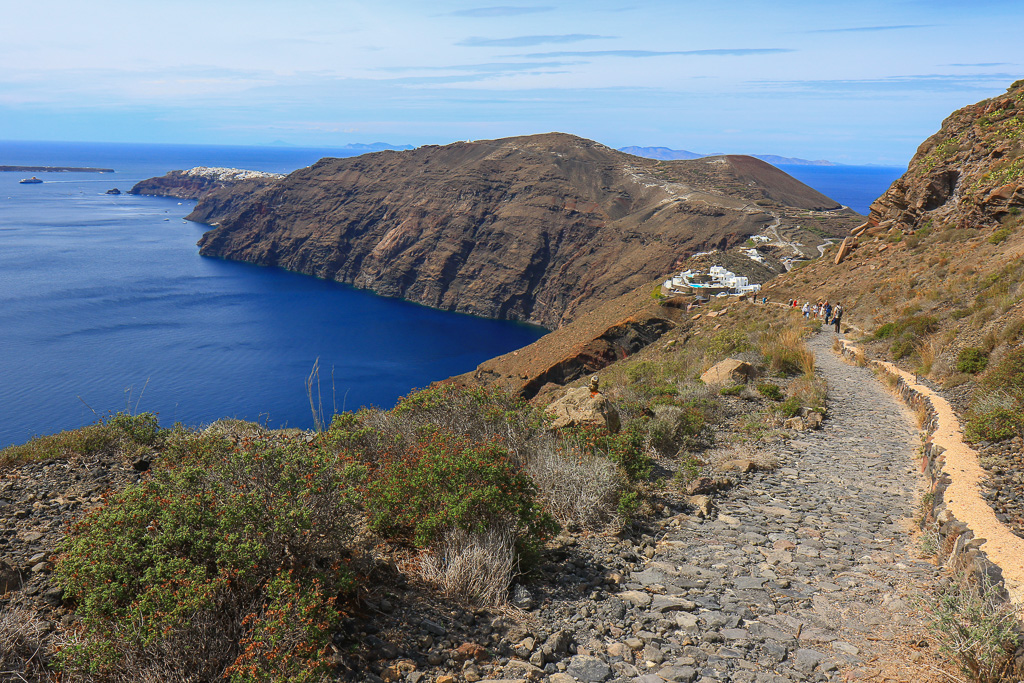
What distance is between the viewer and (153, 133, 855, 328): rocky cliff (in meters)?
79.1

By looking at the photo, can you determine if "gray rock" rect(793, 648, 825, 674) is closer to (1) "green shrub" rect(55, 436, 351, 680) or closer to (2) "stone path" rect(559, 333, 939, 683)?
(2) "stone path" rect(559, 333, 939, 683)

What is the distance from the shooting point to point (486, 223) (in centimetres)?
9769

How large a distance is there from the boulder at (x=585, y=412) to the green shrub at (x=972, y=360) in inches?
259

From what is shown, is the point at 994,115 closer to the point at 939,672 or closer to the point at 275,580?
the point at 939,672

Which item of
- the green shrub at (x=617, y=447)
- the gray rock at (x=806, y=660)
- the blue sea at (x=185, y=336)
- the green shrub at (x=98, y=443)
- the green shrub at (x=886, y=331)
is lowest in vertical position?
the blue sea at (x=185, y=336)

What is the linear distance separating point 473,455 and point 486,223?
95.2 metres

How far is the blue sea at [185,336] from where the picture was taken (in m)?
39.3

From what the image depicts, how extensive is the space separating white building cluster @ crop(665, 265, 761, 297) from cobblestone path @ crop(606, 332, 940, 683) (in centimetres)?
3461

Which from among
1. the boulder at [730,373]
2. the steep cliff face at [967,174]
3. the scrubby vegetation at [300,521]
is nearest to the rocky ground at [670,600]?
the scrubby vegetation at [300,521]

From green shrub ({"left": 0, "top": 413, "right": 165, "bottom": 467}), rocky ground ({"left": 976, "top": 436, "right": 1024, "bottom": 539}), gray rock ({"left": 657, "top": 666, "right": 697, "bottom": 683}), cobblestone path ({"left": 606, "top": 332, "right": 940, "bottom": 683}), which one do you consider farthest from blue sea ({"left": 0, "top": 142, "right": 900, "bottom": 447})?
rocky ground ({"left": 976, "top": 436, "right": 1024, "bottom": 539})

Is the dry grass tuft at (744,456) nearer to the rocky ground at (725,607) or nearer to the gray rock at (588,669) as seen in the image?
the rocky ground at (725,607)

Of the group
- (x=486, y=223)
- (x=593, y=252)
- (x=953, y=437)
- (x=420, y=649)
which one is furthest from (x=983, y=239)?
(x=486, y=223)

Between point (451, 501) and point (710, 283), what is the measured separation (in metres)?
43.9

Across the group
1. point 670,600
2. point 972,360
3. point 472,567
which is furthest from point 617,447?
point 972,360
